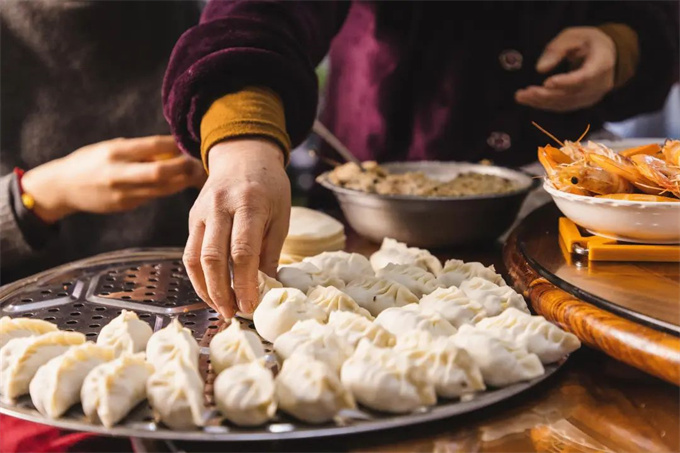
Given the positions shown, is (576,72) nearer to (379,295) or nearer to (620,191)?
(620,191)

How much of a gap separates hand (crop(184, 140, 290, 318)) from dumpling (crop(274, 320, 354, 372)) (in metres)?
0.16

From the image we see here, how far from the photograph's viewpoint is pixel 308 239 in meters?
1.62

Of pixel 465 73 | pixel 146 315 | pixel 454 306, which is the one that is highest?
pixel 465 73

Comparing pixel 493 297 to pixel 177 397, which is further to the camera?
pixel 493 297

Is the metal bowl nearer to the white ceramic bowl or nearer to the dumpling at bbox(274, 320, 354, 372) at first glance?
the white ceramic bowl

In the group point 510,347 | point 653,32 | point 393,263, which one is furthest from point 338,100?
point 510,347

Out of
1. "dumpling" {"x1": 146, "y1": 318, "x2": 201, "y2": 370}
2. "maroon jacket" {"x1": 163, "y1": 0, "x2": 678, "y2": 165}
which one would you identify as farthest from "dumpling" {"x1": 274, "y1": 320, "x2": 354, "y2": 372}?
"maroon jacket" {"x1": 163, "y1": 0, "x2": 678, "y2": 165}

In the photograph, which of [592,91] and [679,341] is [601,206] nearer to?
[679,341]

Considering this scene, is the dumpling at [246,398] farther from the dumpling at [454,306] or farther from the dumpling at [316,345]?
the dumpling at [454,306]

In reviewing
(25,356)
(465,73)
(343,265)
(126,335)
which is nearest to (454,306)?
(343,265)

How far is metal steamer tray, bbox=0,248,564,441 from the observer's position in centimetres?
86

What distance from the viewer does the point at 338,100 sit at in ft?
8.30

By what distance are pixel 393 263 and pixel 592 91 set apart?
3.45 ft

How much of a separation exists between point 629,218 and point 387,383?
60 cm
